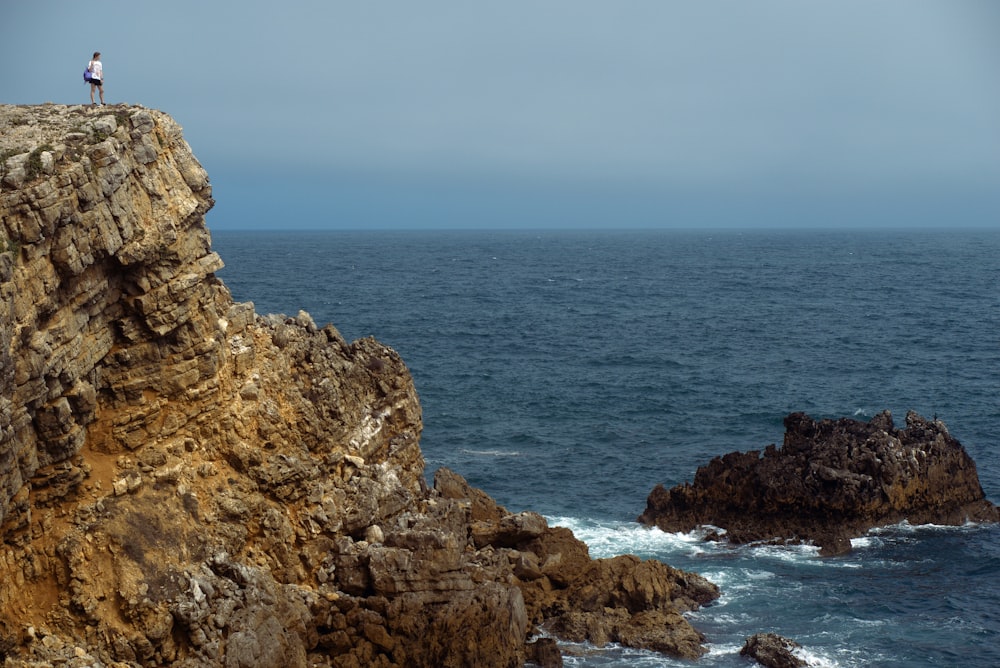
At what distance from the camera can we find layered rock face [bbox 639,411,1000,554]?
47156 millimetres

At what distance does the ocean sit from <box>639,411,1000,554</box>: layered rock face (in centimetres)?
117

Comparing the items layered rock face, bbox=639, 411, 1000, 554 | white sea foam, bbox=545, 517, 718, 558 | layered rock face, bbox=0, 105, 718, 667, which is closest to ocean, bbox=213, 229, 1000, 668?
white sea foam, bbox=545, 517, 718, 558

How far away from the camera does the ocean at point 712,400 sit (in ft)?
128

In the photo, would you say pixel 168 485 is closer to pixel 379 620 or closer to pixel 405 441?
pixel 379 620

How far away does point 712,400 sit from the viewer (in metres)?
70.8

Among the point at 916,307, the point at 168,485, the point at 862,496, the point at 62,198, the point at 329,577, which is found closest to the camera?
the point at 62,198

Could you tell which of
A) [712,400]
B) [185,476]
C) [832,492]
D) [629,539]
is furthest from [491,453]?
[185,476]

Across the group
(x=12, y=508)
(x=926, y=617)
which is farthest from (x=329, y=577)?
(x=926, y=617)

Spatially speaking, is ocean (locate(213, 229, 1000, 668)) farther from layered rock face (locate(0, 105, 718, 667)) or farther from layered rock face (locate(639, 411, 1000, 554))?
layered rock face (locate(0, 105, 718, 667))

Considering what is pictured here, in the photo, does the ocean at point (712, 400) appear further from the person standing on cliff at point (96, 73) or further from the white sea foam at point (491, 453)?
the person standing on cliff at point (96, 73)

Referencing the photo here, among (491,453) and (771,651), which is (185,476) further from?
(491,453)

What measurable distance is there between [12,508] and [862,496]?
3498cm

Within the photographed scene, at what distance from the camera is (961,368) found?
79.9 meters

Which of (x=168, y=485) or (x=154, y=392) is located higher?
(x=154, y=392)
